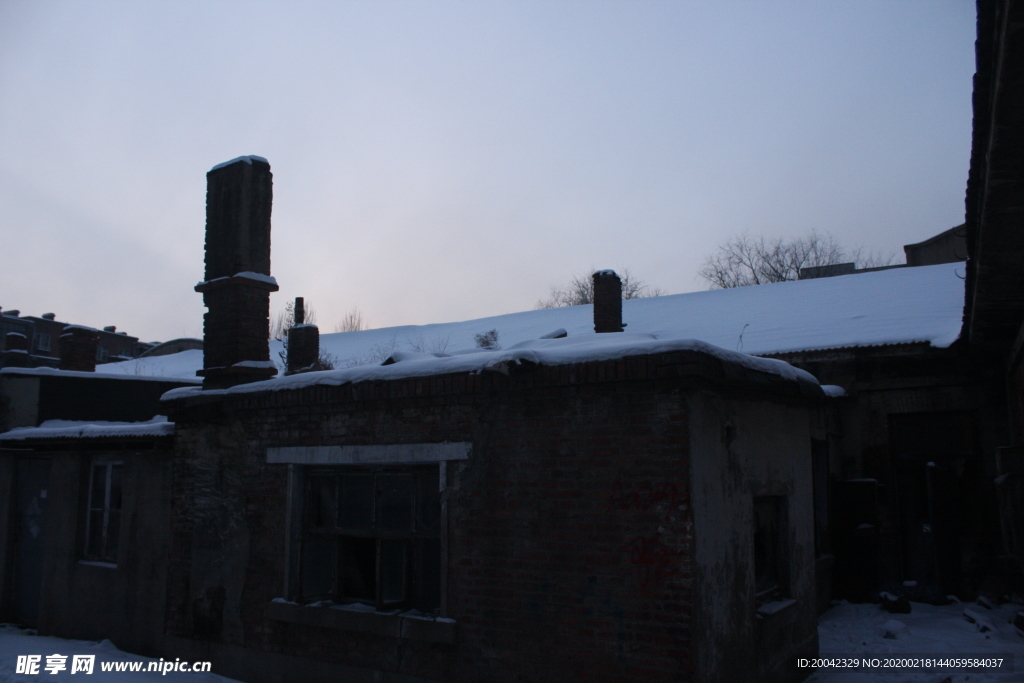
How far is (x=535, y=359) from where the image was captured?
5320mm

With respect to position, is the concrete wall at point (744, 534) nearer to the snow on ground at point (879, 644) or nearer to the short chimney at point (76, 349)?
the snow on ground at point (879, 644)

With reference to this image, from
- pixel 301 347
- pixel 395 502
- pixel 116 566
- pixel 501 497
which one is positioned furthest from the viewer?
pixel 301 347

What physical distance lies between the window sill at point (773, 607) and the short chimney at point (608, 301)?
936 cm

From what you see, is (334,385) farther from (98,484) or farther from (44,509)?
(44,509)

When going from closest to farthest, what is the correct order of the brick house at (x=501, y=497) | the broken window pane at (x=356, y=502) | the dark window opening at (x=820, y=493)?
the brick house at (x=501, y=497) < the broken window pane at (x=356, y=502) < the dark window opening at (x=820, y=493)

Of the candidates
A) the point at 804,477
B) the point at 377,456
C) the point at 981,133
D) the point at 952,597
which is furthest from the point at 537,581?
the point at 952,597

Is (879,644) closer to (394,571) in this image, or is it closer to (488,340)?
(394,571)

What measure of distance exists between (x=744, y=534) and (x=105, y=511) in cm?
797

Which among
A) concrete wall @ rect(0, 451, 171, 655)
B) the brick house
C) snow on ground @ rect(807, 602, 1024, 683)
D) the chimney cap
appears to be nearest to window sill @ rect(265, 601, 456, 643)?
the brick house

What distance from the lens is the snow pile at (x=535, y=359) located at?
5070 mm

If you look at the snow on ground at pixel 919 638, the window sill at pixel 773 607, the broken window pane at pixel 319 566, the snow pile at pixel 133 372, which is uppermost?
the snow pile at pixel 133 372

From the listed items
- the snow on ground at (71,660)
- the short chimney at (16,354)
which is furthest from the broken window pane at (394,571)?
the short chimney at (16,354)

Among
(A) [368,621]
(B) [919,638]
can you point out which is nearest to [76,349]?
(A) [368,621]

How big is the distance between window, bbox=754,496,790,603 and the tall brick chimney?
546 centimetres
